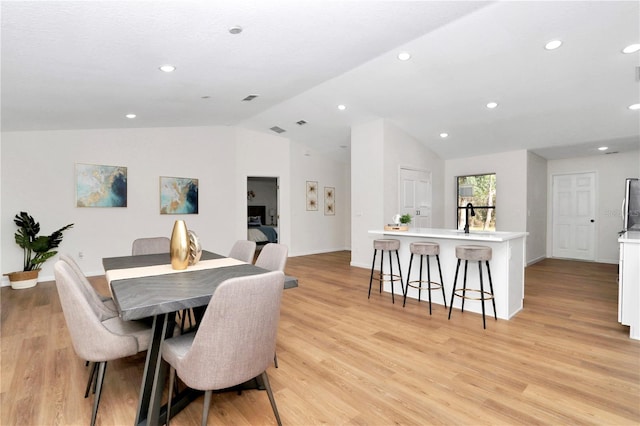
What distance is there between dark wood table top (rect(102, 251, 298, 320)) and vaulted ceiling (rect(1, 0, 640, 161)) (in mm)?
1737

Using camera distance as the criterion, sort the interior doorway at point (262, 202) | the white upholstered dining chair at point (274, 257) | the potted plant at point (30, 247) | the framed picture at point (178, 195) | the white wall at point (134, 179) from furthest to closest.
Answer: the interior doorway at point (262, 202)
the framed picture at point (178, 195)
the white wall at point (134, 179)
the potted plant at point (30, 247)
the white upholstered dining chair at point (274, 257)

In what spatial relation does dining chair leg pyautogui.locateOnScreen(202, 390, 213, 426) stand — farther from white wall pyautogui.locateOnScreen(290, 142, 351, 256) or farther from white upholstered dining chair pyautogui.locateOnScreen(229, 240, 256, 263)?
white wall pyautogui.locateOnScreen(290, 142, 351, 256)

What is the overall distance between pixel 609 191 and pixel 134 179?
9.53 m

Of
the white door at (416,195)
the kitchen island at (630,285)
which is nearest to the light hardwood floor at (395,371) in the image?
the kitchen island at (630,285)

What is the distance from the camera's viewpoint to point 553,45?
135 inches

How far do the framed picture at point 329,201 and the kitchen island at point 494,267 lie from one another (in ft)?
14.7

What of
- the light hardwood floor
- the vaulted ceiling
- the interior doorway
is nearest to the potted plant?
the light hardwood floor

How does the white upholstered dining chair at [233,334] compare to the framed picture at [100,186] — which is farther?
the framed picture at [100,186]

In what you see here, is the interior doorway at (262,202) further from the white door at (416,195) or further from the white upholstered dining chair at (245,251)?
the white upholstered dining chair at (245,251)

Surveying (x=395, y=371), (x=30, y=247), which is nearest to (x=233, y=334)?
(x=395, y=371)

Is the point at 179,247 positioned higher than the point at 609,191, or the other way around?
the point at 609,191

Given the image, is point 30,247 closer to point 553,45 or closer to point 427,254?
point 427,254

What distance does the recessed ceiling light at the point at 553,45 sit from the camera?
338cm

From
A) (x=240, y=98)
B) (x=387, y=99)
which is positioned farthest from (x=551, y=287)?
(x=240, y=98)
